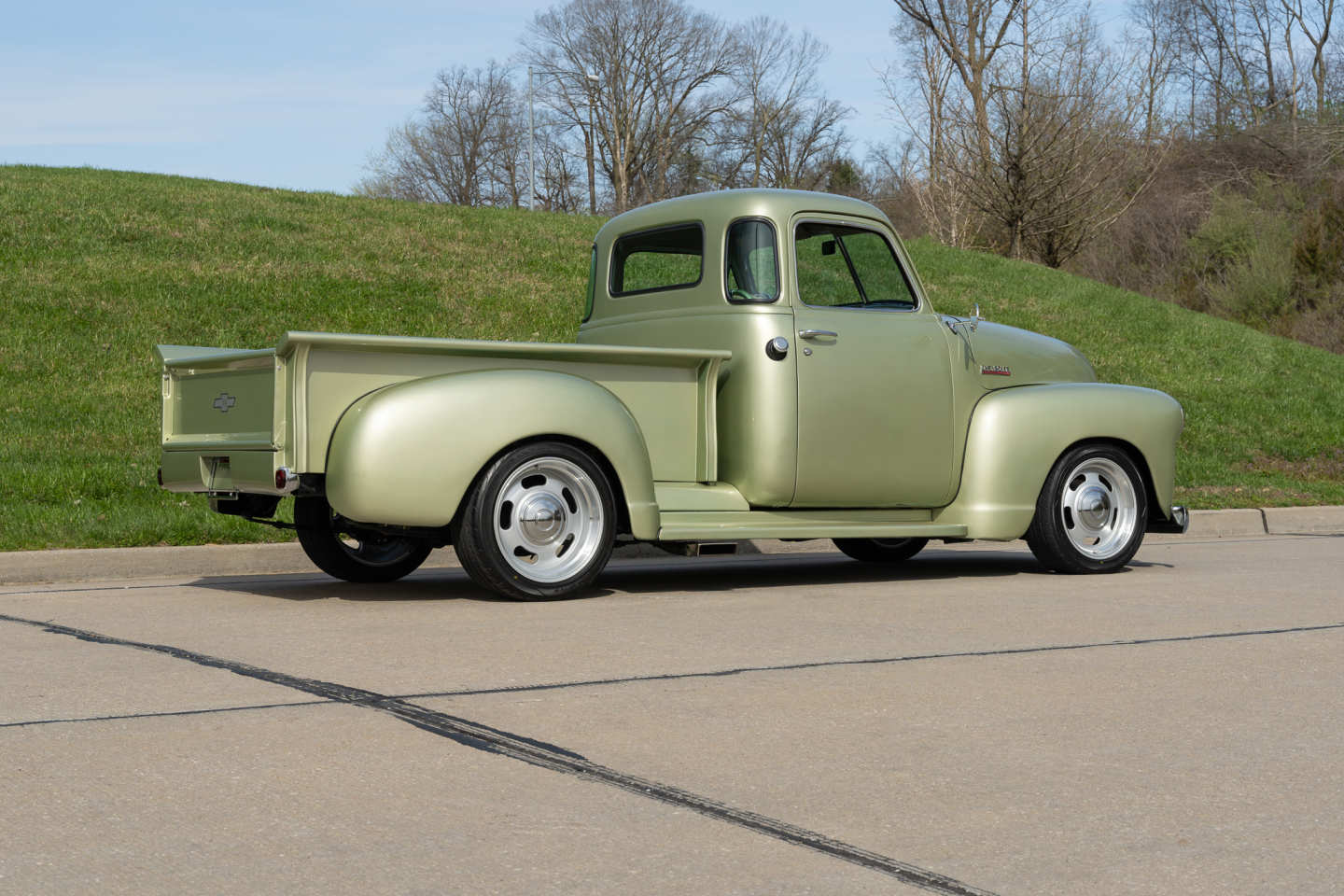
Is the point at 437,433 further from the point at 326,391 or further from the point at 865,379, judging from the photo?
the point at 865,379

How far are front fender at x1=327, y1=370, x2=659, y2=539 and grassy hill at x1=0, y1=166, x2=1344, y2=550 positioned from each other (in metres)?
3.35

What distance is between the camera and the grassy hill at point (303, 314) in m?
13.4

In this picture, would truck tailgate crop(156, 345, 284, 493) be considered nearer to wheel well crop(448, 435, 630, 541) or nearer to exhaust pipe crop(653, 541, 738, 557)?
wheel well crop(448, 435, 630, 541)

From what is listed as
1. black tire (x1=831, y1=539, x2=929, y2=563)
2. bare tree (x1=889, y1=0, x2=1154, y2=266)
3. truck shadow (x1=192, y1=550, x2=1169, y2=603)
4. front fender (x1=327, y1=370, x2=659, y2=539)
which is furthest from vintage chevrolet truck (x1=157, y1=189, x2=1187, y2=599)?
bare tree (x1=889, y1=0, x2=1154, y2=266)

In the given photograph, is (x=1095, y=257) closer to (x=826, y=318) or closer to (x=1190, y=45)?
(x=1190, y=45)

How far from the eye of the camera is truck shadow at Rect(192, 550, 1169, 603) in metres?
8.25

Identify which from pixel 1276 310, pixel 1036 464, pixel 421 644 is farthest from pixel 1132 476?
pixel 1276 310

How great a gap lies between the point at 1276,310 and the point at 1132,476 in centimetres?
2818

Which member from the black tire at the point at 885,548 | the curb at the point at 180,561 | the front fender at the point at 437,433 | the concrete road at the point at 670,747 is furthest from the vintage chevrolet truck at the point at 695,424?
the black tire at the point at 885,548

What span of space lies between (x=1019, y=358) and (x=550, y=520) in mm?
3404

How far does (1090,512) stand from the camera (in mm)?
9281

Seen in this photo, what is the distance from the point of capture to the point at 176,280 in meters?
19.2

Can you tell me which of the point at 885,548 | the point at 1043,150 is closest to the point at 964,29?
the point at 1043,150

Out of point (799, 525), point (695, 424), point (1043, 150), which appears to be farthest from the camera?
point (1043, 150)
